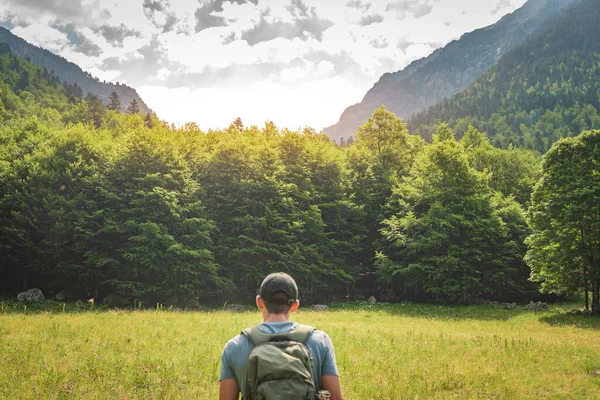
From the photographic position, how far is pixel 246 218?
37406 millimetres

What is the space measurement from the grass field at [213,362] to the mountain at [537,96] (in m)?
113

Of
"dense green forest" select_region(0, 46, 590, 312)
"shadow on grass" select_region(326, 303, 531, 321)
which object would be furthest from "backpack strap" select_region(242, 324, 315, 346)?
"dense green forest" select_region(0, 46, 590, 312)

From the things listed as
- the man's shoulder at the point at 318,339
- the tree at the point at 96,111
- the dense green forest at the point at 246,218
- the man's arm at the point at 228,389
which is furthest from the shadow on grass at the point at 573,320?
the tree at the point at 96,111

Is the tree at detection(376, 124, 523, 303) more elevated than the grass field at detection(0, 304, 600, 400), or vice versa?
the tree at detection(376, 124, 523, 303)

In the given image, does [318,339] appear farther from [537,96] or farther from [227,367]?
[537,96]

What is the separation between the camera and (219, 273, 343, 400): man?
3.68 meters

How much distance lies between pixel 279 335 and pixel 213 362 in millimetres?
9428

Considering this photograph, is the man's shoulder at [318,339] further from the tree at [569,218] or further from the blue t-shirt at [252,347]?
the tree at [569,218]

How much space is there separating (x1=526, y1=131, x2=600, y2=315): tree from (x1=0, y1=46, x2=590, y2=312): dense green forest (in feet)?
4.78

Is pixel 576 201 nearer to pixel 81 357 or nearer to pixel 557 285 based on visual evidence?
pixel 557 285

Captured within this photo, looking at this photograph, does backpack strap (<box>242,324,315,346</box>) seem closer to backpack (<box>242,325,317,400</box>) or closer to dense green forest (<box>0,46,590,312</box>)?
backpack (<box>242,325,317,400</box>)

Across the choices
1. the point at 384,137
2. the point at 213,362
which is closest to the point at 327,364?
the point at 213,362

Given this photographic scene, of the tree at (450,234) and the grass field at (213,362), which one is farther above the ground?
the tree at (450,234)

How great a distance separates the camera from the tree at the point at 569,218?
2908 centimetres
